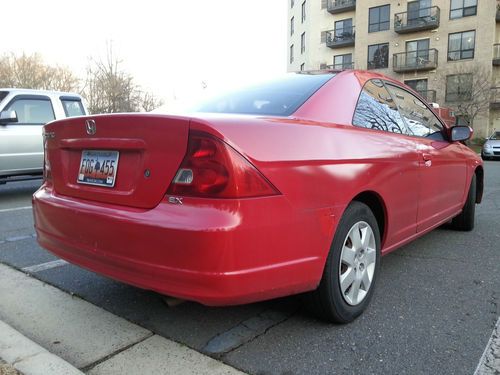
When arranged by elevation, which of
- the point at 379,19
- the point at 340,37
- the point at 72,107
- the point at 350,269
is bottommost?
the point at 350,269

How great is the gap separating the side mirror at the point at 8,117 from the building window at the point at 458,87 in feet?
105

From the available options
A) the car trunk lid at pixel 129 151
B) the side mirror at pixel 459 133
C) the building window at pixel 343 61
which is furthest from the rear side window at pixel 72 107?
the building window at pixel 343 61

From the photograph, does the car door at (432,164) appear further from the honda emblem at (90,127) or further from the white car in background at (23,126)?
the white car in background at (23,126)

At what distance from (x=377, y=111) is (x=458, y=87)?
33873mm

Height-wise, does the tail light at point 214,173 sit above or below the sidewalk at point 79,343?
above

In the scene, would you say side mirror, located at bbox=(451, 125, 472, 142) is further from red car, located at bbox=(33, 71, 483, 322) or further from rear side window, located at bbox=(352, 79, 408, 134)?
Answer: red car, located at bbox=(33, 71, 483, 322)

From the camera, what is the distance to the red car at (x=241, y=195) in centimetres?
200

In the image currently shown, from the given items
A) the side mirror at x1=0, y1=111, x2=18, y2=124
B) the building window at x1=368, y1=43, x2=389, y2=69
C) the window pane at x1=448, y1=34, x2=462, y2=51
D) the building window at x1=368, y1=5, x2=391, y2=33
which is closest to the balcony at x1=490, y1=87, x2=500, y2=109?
the window pane at x1=448, y1=34, x2=462, y2=51

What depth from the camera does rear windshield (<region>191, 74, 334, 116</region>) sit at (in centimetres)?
267

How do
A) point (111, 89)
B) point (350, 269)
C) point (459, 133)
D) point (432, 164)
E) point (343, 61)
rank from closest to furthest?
point (350, 269), point (432, 164), point (459, 133), point (111, 89), point (343, 61)

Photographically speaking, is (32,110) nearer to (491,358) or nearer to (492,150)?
(491,358)

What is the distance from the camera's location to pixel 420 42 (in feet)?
116

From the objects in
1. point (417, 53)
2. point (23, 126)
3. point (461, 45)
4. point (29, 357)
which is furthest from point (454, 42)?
point (29, 357)

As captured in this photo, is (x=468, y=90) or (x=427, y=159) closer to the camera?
(x=427, y=159)
